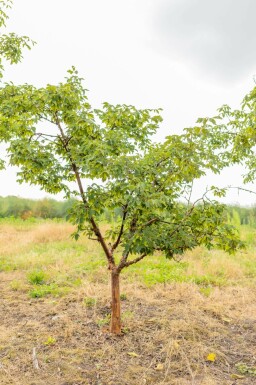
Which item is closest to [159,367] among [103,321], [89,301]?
[103,321]

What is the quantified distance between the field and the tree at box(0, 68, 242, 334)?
0.51 m

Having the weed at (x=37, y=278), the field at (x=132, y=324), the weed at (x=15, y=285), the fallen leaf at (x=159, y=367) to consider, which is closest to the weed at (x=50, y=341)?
the field at (x=132, y=324)

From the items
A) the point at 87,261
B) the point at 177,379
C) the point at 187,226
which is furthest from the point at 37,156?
the point at 87,261

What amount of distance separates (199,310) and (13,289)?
327 centimetres

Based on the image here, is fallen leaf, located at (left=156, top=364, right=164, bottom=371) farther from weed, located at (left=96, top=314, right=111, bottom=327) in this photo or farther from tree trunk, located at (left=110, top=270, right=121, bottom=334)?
weed, located at (left=96, top=314, right=111, bottom=327)

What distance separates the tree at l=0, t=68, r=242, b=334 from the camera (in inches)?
135

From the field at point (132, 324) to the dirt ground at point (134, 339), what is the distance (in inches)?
0.5

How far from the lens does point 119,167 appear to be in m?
3.31

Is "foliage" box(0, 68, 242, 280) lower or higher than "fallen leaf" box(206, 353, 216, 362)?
higher

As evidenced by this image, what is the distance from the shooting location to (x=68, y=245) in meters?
9.71

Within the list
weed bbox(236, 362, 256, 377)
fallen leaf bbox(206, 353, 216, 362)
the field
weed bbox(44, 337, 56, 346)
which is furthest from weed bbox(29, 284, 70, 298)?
weed bbox(236, 362, 256, 377)

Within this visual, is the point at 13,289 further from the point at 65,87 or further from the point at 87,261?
the point at 65,87

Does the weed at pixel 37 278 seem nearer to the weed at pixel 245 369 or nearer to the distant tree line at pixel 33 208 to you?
the weed at pixel 245 369

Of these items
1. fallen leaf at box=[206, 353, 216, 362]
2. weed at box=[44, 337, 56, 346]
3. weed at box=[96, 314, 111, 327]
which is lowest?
weed at box=[44, 337, 56, 346]
